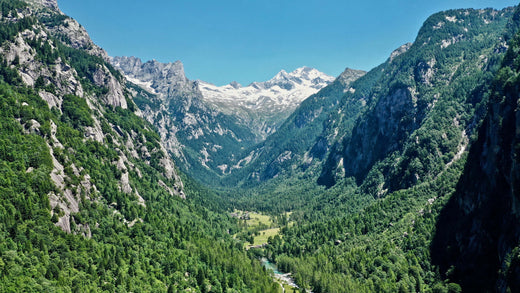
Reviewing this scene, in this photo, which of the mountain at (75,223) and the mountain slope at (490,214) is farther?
the mountain slope at (490,214)

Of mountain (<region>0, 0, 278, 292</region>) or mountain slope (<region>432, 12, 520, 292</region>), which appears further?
mountain slope (<region>432, 12, 520, 292</region>)

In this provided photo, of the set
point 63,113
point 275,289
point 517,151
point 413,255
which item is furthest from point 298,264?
point 63,113

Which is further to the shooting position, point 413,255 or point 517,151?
point 413,255

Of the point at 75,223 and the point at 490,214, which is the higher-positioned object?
the point at 75,223

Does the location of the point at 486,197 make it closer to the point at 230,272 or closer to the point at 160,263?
the point at 230,272

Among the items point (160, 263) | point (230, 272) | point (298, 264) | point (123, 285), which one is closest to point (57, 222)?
point (123, 285)

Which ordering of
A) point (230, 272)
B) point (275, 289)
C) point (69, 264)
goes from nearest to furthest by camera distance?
point (69, 264) → point (275, 289) → point (230, 272)

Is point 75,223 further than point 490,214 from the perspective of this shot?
No

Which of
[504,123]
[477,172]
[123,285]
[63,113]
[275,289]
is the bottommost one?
[275,289]

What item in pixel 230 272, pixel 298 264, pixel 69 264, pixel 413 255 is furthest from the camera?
pixel 298 264

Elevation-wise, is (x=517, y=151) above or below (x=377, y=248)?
above
